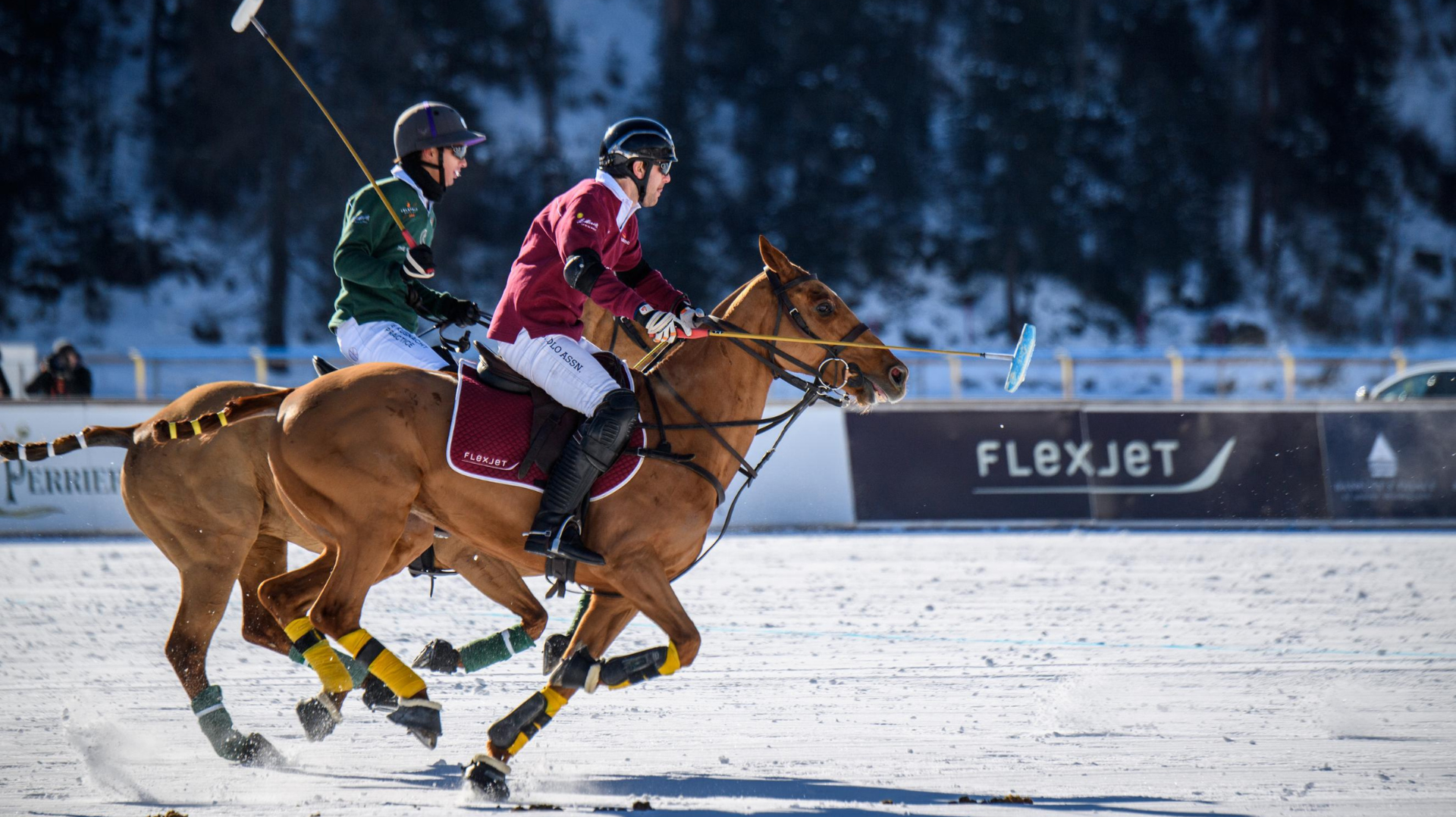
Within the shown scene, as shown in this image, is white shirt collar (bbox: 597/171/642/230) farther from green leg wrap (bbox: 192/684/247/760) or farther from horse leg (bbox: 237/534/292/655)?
green leg wrap (bbox: 192/684/247/760)

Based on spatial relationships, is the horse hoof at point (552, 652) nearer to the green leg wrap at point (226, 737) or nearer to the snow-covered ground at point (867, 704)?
the snow-covered ground at point (867, 704)

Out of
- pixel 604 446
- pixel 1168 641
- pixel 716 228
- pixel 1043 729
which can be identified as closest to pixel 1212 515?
pixel 1168 641

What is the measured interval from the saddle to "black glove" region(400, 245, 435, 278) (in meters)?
1.08

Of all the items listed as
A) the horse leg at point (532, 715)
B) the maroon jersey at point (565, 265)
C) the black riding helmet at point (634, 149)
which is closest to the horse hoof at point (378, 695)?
the horse leg at point (532, 715)

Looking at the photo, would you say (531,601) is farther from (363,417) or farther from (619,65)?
(619,65)

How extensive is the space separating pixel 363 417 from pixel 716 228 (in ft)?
89.7

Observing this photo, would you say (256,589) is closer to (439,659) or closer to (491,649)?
(439,659)

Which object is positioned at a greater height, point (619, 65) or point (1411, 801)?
point (619, 65)

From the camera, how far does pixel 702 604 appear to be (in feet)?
28.5

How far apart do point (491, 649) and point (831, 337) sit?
2.17 m

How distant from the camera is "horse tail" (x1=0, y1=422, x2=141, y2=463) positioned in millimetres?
5223

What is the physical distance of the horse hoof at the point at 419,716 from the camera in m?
4.65

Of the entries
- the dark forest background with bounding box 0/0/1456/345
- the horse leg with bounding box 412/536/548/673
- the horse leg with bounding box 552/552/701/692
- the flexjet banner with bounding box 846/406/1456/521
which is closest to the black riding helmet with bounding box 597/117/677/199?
the horse leg with bounding box 552/552/701/692

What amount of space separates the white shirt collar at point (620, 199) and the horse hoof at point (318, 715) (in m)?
2.30
